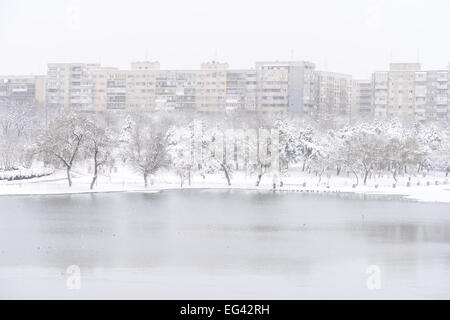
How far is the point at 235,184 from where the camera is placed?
79625mm

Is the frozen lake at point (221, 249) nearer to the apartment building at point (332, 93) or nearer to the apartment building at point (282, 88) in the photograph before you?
the apartment building at point (282, 88)

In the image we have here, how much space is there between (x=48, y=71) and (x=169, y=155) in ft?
357

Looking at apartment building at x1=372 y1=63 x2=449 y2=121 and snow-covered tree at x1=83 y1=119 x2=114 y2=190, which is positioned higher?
apartment building at x1=372 y1=63 x2=449 y2=121

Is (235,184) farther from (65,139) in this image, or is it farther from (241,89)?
(241,89)

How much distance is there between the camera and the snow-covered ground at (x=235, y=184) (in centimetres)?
6862

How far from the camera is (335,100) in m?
178

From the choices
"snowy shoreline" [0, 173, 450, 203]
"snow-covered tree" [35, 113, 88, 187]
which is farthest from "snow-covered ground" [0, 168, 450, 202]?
"snow-covered tree" [35, 113, 88, 187]

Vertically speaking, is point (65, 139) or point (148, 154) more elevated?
point (65, 139)

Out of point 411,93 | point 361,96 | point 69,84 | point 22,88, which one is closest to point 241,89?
point 411,93

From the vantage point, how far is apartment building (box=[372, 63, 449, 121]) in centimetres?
15662

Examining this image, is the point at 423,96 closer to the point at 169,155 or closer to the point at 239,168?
the point at 239,168

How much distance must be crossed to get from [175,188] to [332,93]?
353 feet

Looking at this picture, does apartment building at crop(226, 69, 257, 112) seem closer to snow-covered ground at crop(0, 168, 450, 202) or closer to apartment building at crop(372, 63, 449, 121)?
apartment building at crop(372, 63, 449, 121)

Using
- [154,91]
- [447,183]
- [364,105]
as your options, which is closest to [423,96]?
[364,105]
